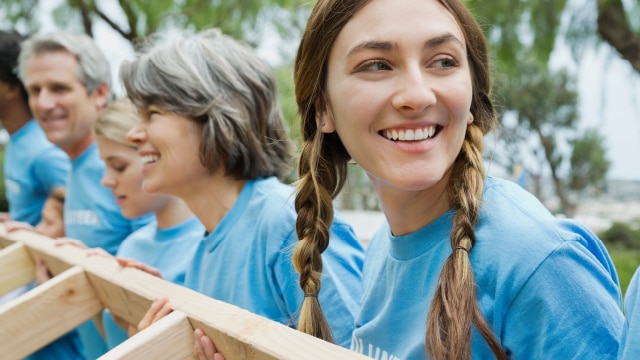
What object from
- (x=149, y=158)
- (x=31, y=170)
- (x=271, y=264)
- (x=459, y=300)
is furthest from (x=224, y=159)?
(x=31, y=170)

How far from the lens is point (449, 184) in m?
1.34

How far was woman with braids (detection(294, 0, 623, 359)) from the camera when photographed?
1.10m

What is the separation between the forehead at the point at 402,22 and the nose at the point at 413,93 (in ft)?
0.20

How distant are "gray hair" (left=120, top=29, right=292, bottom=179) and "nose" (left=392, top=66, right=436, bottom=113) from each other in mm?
929

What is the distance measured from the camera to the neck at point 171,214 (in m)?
2.41

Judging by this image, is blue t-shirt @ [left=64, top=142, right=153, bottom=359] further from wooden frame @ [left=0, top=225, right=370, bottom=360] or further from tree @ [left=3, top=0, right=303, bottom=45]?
tree @ [left=3, top=0, right=303, bottom=45]

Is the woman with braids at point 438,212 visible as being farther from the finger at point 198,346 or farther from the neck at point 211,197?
the neck at point 211,197

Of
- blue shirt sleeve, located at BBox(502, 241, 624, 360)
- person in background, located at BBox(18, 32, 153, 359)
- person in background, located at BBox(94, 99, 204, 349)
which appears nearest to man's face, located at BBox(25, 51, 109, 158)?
person in background, located at BBox(18, 32, 153, 359)

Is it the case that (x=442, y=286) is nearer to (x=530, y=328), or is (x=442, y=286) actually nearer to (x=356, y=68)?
(x=530, y=328)

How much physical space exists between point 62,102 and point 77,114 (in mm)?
87

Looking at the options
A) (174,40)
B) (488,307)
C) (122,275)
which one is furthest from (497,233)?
(174,40)

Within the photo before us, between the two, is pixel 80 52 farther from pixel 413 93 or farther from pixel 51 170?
pixel 413 93

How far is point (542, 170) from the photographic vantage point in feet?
65.9

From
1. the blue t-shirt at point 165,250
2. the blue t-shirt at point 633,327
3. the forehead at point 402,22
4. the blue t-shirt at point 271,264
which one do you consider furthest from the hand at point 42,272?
the blue t-shirt at point 633,327
